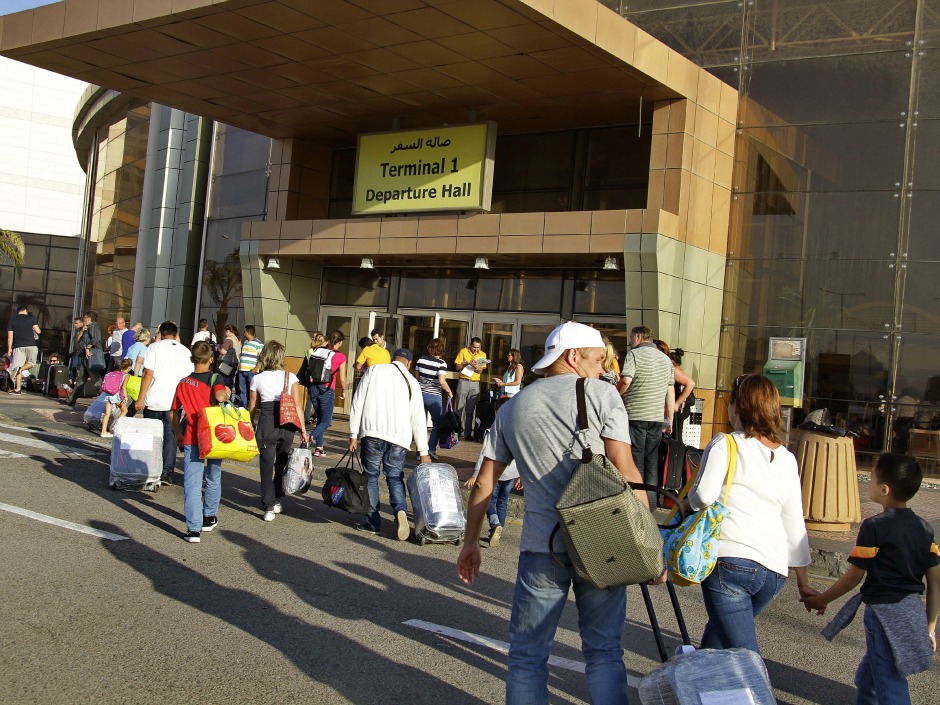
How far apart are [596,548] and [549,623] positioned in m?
0.44

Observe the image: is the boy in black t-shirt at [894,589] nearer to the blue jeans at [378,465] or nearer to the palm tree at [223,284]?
the blue jeans at [378,465]

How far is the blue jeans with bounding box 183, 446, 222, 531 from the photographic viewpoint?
Result: 833 cm

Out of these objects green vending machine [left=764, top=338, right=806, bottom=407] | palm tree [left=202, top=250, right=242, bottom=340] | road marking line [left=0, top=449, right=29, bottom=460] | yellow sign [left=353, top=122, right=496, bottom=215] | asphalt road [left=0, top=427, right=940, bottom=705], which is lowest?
asphalt road [left=0, top=427, right=940, bottom=705]

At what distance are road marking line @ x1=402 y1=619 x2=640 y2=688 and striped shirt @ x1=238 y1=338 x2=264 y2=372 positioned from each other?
9.86 meters

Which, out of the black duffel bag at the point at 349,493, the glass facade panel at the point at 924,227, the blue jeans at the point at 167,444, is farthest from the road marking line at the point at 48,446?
the glass facade panel at the point at 924,227

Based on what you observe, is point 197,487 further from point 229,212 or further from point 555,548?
point 229,212

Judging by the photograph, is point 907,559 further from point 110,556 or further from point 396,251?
point 396,251

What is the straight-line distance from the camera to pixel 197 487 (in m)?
8.41

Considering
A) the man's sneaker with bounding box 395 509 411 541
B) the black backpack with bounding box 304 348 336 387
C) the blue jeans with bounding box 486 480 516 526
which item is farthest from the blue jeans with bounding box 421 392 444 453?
the man's sneaker with bounding box 395 509 411 541

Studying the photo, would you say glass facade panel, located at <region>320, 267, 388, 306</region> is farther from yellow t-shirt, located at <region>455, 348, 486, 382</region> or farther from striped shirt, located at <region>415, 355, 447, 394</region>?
striped shirt, located at <region>415, 355, 447, 394</region>

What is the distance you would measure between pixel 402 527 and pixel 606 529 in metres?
5.47

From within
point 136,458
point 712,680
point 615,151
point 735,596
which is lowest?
point 136,458

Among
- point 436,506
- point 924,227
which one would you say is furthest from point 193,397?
point 924,227

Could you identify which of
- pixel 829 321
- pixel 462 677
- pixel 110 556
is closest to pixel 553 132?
pixel 829 321
